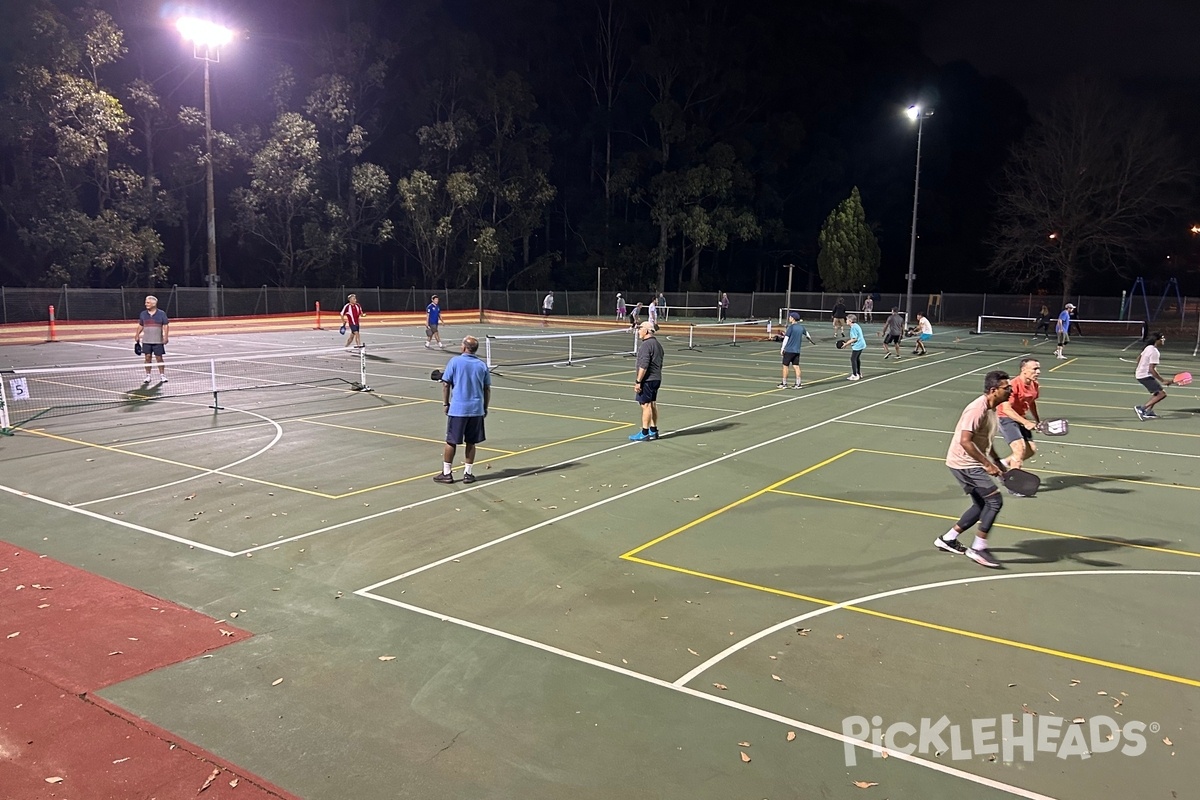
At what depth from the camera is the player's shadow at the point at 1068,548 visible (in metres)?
8.74

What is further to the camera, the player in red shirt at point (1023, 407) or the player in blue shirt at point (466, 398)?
the player in blue shirt at point (466, 398)

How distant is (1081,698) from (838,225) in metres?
55.4

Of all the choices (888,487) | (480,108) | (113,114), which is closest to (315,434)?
(888,487)

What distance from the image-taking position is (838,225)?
57688 mm

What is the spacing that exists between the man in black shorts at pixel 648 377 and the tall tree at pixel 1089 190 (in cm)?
5093

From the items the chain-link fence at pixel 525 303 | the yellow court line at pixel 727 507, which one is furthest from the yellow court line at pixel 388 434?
the chain-link fence at pixel 525 303

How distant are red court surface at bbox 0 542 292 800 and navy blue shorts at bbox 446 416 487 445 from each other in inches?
183

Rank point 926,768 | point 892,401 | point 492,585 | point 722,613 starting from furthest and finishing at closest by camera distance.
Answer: point 892,401, point 492,585, point 722,613, point 926,768

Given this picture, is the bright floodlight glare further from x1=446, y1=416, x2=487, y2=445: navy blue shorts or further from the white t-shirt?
the white t-shirt

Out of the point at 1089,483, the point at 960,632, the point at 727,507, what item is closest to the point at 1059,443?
the point at 1089,483

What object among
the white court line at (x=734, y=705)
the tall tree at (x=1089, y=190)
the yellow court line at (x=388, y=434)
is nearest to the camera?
the white court line at (x=734, y=705)

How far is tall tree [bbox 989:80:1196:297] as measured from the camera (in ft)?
175

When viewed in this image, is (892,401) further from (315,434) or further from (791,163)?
(791,163)

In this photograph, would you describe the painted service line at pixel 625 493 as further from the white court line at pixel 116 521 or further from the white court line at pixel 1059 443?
the white court line at pixel 116 521
